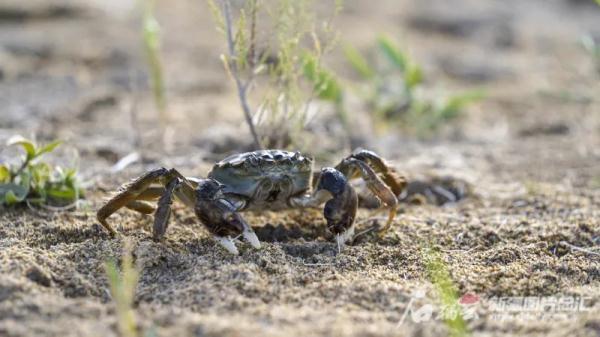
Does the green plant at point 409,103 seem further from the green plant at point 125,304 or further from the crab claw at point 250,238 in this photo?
the green plant at point 125,304

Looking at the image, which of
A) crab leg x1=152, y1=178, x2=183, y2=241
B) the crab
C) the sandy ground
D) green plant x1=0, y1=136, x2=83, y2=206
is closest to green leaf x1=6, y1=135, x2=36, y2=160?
green plant x1=0, y1=136, x2=83, y2=206

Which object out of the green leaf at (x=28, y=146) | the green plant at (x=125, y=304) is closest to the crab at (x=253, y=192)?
the green plant at (x=125, y=304)

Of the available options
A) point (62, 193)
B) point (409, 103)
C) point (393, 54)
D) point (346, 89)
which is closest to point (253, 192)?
point (62, 193)

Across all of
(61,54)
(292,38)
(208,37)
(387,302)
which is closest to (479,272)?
(387,302)

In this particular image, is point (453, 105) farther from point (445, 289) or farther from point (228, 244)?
point (445, 289)

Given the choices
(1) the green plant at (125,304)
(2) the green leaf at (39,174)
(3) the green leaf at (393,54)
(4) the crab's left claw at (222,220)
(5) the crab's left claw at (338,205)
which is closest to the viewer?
(1) the green plant at (125,304)

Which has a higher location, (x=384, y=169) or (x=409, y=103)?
(x=384, y=169)
